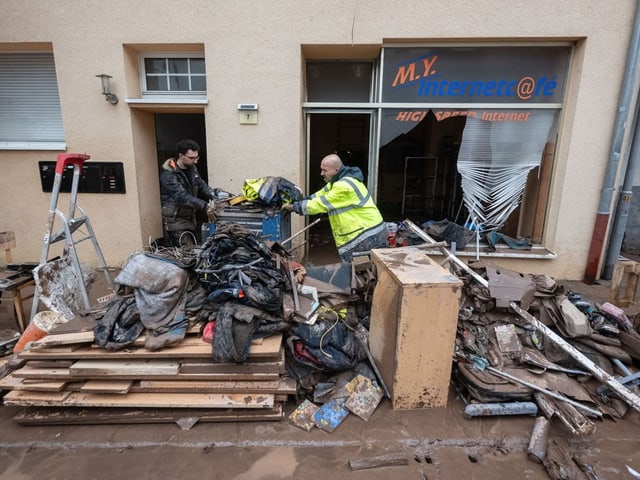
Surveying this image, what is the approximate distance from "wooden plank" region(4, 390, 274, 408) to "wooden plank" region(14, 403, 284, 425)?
86mm

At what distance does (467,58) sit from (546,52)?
43.7 inches

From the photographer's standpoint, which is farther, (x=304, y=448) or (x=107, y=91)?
(x=107, y=91)

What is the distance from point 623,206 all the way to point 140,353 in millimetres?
6492

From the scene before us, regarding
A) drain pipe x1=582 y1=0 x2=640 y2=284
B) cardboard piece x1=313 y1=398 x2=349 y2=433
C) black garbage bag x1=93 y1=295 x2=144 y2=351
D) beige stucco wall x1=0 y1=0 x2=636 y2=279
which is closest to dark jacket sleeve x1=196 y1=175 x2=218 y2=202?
beige stucco wall x1=0 y1=0 x2=636 y2=279

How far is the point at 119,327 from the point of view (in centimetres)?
271

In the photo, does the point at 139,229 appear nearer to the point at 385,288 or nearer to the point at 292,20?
the point at 292,20

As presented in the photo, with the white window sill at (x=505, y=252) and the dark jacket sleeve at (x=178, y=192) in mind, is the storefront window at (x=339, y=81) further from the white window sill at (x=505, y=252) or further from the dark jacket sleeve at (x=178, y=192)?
the white window sill at (x=505, y=252)

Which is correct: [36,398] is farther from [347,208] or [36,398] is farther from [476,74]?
[476,74]

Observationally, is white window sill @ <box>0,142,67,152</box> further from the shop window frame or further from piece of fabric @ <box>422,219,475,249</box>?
piece of fabric @ <box>422,219,475,249</box>

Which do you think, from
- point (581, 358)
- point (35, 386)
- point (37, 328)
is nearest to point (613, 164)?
point (581, 358)

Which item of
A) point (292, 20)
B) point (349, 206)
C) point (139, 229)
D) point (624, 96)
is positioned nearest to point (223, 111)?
point (292, 20)

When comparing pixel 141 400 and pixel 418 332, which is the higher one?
pixel 418 332

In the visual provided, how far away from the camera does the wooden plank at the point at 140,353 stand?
2605 millimetres

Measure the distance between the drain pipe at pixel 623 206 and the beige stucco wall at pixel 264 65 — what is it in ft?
1.35
